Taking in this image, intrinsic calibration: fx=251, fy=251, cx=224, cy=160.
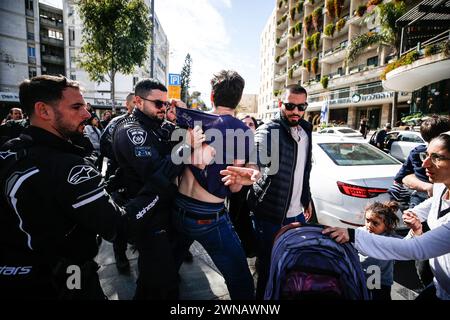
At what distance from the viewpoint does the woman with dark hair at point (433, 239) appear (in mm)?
1518

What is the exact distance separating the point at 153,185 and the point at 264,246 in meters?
1.17

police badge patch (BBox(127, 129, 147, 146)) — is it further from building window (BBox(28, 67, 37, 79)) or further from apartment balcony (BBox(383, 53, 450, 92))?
building window (BBox(28, 67, 37, 79))

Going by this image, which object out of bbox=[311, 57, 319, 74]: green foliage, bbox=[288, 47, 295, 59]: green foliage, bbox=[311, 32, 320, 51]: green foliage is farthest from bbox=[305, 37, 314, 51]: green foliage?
bbox=[288, 47, 295, 59]: green foliage

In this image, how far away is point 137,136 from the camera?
2035 mm

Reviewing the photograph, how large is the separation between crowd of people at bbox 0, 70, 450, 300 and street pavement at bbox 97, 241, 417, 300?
17 cm

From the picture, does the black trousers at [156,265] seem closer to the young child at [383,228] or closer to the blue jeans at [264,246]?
the blue jeans at [264,246]

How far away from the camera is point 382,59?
72.6 ft

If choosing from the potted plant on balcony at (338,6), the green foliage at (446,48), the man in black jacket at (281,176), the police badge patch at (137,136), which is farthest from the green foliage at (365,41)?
the police badge patch at (137,136)

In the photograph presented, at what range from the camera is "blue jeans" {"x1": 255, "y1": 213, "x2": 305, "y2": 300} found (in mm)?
2219

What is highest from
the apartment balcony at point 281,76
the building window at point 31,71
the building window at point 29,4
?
the building window at point 29,4

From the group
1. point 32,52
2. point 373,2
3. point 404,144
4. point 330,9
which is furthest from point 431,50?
point 32,52

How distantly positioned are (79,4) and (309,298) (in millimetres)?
17886

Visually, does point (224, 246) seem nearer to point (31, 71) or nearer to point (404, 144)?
point (404, 144)

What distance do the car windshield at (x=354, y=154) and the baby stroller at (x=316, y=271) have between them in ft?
8.43
